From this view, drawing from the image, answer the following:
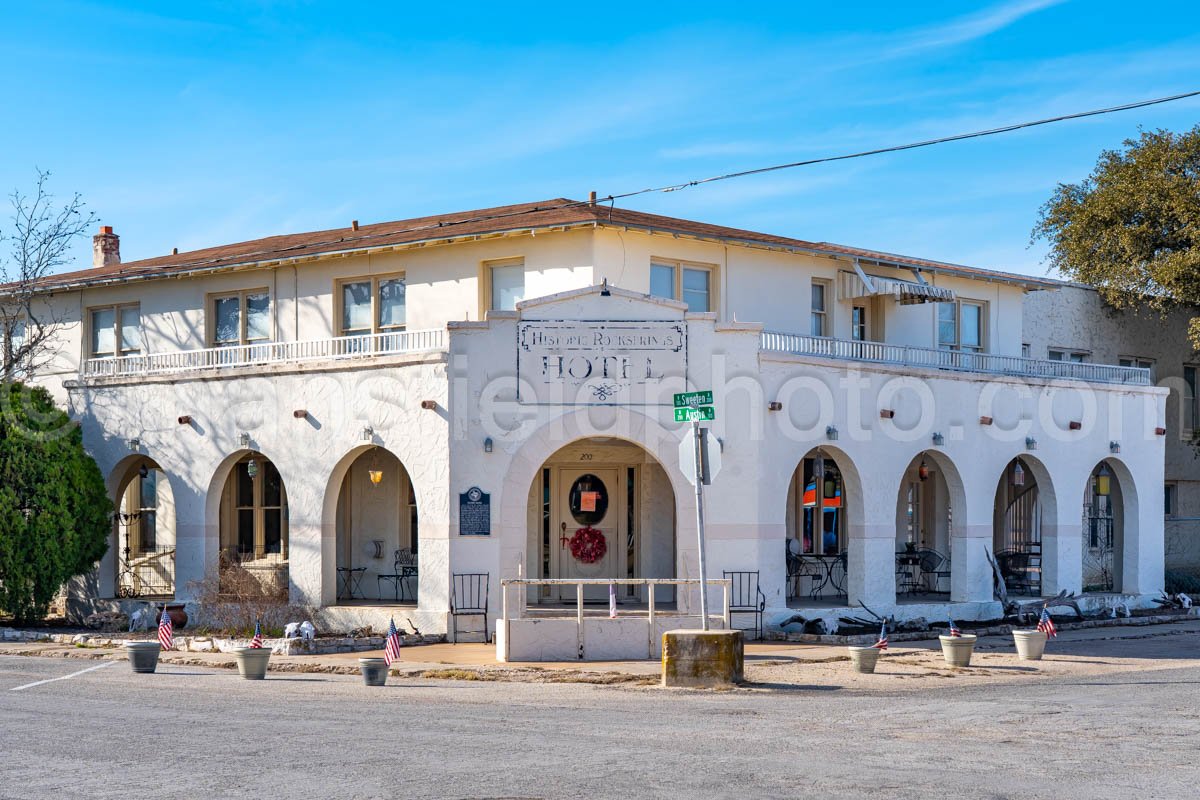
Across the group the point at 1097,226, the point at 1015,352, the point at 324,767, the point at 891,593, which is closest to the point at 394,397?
the point at 891,593

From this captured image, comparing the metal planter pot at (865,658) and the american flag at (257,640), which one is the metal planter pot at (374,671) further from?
the metal planter pot at (865,658)

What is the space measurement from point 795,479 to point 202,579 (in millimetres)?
11046

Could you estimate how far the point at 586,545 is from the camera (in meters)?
24.6

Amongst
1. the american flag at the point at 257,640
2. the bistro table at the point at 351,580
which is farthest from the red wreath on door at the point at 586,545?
the american flag at the point at 257,640

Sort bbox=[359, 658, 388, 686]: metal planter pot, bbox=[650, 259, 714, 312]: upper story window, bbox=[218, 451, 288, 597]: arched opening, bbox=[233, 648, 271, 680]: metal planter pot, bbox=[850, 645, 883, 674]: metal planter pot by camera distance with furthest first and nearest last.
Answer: bbox=[218, 451, 288, 597]: arched opening
bbox=[650, 259, 714, 312]: upper story window
bbox=[850, 645, 883, 674]: metal planter pot
bbox=[233, 648, 271, 680]: metal planter pot
bbox=[359, 658, 388, 686]: metal planter pot

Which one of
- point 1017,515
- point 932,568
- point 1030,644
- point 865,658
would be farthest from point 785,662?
point 1017,515

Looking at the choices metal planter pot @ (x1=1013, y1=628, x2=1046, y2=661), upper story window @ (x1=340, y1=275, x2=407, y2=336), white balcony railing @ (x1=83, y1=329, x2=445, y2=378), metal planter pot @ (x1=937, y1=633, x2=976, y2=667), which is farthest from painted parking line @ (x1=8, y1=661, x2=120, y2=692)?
metal planter pot @ (x1=1013, y1=628, x2=1046, y2=661)

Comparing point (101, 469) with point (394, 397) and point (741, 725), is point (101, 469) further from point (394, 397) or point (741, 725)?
point (741, 725)

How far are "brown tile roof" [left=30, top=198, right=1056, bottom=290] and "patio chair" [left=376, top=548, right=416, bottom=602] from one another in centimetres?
554

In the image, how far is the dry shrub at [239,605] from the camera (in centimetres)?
2277

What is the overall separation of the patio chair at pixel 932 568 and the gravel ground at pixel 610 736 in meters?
8.39

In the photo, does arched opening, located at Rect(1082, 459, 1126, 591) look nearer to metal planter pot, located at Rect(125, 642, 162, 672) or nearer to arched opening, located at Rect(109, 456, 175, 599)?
arched opening, located at Rect(109, 456, 175, 599)

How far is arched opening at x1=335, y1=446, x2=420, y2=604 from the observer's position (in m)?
25.0

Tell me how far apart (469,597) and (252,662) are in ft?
14.6
